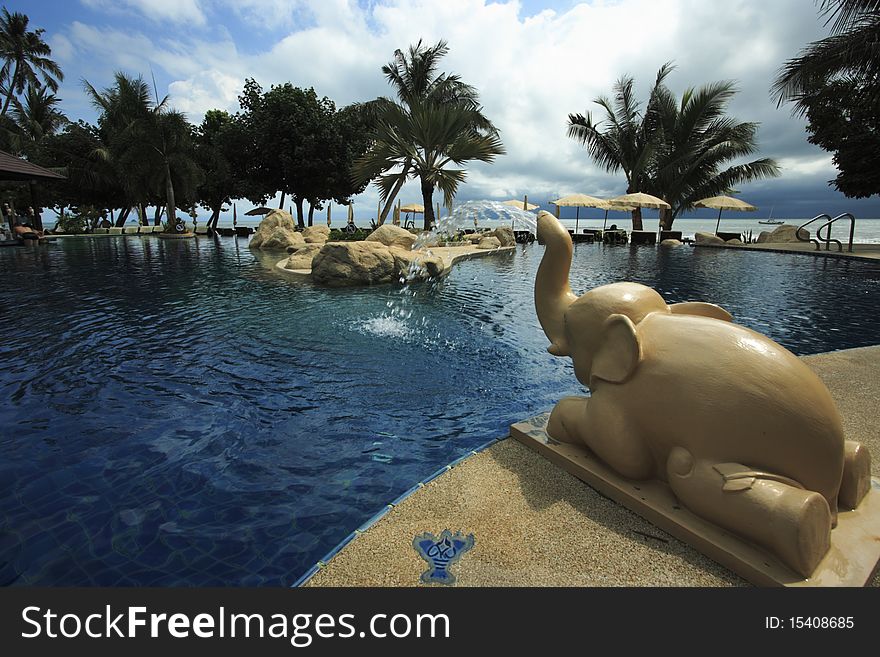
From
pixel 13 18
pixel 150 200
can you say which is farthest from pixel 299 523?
pixel 13 18

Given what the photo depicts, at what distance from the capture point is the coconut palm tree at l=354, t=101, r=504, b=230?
50.8ft

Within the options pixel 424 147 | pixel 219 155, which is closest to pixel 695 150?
pixel 424 147

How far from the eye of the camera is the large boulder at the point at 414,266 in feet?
37.6

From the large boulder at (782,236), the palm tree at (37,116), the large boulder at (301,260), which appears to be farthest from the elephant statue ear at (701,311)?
the palm tree at (37,116)

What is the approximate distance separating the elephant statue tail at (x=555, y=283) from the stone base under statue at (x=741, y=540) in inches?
28.8

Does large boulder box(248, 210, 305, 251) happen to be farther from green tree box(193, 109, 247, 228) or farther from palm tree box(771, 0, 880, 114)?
palm tree box(771, 0, 880, 114)

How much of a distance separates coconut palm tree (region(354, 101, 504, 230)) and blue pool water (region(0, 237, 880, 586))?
300 inches

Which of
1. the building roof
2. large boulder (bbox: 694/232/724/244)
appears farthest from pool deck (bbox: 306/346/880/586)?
large boulder (bbox: 694/232/724/244)

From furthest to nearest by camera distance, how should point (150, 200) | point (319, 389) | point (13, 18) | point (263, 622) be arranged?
1. point (150, 200)
2. point (13, 18)
3. point (319, 389)
4. point (263, 622)

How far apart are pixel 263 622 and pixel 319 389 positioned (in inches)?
120

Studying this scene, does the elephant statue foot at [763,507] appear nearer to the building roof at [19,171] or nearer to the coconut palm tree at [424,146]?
the coconut palm tree at [424,146]

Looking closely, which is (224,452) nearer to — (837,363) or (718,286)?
(837,363)

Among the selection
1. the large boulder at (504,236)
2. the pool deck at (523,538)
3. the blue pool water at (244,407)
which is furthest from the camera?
the large boulder at (504,236)

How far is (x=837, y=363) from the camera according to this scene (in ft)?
15.1
